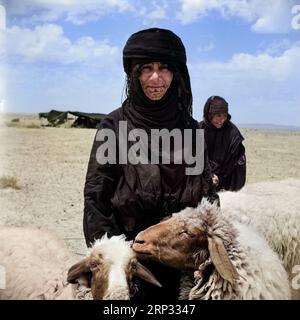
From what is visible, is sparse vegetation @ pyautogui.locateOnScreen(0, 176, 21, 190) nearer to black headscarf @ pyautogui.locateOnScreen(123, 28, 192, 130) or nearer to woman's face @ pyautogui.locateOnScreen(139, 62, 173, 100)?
black headscarf @ pyautogui.locateOnScreen(123, 28, 192, 130)

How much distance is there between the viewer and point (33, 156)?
13383 mm

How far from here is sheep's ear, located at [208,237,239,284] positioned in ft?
8.39

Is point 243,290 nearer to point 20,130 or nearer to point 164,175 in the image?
point 164,175

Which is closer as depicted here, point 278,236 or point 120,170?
point 120,170

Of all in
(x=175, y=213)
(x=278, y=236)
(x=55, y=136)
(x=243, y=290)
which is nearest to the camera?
(x=243, y=290)

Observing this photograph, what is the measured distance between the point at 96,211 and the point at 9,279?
0.73 metres

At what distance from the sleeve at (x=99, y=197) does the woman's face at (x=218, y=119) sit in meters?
2.54

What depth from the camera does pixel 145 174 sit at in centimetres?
291

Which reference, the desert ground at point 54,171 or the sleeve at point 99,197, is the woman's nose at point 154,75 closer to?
the sleeve at point 99,197

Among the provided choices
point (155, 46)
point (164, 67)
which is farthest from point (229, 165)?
point (155, 46)

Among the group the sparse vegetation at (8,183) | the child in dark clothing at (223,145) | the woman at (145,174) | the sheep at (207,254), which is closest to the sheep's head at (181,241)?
the sheep at (207,254)

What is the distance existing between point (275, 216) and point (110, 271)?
5.34 ft

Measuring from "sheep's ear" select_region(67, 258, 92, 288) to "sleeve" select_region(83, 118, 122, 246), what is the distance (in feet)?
0.77

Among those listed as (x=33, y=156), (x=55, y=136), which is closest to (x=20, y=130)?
(x=55, y=136)
